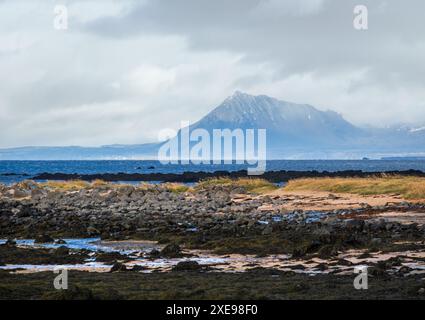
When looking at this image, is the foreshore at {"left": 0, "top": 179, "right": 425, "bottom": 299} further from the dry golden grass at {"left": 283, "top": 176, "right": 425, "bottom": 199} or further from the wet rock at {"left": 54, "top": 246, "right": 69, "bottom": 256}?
the dry golden grass at {"left": 283, "top": 176, "right": 425, "bottom": 199}

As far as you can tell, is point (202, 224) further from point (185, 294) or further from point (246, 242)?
point (185, 294)

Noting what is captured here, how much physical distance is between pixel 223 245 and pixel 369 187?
2304 centimetres

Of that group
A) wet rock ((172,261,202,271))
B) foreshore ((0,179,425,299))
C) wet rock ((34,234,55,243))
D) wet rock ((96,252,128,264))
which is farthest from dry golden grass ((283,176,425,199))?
wet rock ((172,261,202,271))

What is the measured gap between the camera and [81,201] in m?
42.4

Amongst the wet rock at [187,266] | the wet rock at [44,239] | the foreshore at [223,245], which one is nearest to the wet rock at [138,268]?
the foreshore at [223,245]

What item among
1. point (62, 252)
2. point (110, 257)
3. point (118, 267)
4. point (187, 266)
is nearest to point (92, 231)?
point (62, 252)

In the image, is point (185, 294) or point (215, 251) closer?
point (185, 294)

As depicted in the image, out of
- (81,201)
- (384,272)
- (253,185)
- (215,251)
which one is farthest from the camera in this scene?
(253,185)

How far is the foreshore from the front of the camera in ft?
45.0

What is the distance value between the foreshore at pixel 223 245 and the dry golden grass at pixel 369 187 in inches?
50.3

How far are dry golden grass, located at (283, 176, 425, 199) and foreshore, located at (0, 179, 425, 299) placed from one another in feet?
4.19

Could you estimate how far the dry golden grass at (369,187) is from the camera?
128ft
